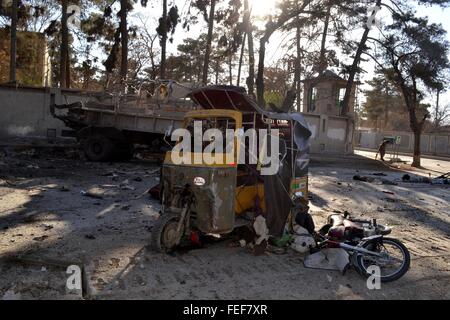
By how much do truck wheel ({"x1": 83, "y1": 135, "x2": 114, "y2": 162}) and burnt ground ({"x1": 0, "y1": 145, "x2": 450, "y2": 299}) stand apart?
4.39 m

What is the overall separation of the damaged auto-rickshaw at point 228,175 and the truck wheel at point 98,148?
28.9 feet

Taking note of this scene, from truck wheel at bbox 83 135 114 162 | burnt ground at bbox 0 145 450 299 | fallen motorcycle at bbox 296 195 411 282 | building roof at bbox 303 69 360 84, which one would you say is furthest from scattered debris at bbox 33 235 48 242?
building roof at bbox 303 69 360 84

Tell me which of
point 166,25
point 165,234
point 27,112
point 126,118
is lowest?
point 165,234

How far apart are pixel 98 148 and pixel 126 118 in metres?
1.37

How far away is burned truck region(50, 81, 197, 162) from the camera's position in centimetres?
1459

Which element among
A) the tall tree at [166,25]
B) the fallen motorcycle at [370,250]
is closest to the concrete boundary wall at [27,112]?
the tall tree at [166,25]

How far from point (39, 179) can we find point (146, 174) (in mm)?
3013

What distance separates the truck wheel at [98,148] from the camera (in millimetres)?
14820

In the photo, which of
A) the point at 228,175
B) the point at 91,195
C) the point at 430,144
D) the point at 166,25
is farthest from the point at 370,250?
the point at 430,144

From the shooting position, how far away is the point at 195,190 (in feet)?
17.7

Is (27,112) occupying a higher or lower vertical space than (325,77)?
lower

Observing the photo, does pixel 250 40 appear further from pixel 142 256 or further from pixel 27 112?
pixel 142 256

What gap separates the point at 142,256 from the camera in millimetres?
5402

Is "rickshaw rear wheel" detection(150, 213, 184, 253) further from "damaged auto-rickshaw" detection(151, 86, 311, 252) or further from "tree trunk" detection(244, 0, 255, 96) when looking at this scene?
"tree trunk" detection(244, 0, 255, 96)
